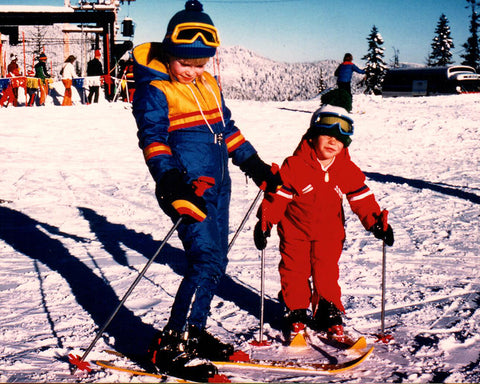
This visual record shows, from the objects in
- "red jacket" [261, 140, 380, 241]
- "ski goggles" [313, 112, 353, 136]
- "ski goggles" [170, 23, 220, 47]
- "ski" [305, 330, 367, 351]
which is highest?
"ski goggles" [170, 23, 220, 47]

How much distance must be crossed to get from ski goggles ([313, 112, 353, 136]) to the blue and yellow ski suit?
27.9 inches

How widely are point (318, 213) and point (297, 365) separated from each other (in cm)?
90

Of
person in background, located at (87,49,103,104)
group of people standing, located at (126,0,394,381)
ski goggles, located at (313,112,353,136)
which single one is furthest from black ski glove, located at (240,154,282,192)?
person in background, located at (87,49,103,104)

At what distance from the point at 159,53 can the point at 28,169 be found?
25.8ft

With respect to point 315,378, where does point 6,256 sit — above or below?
below

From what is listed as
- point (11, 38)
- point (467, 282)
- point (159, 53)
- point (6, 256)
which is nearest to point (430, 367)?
point (467, 282)

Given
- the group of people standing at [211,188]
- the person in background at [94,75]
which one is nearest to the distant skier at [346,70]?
the person in background at [94,75]

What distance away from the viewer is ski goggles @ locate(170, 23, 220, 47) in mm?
2791

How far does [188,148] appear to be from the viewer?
9.44 ft

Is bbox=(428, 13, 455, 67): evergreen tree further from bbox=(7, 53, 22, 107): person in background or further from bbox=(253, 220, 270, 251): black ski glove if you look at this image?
bbox=(253, 220, 270, 251): black ski glove

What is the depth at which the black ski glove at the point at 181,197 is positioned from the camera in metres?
2.61

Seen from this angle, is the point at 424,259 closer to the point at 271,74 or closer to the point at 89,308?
the point at 89,308

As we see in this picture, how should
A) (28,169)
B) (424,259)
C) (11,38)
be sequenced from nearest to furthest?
(424,259) < (28,169) < (11,38)

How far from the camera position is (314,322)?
11.6ft
